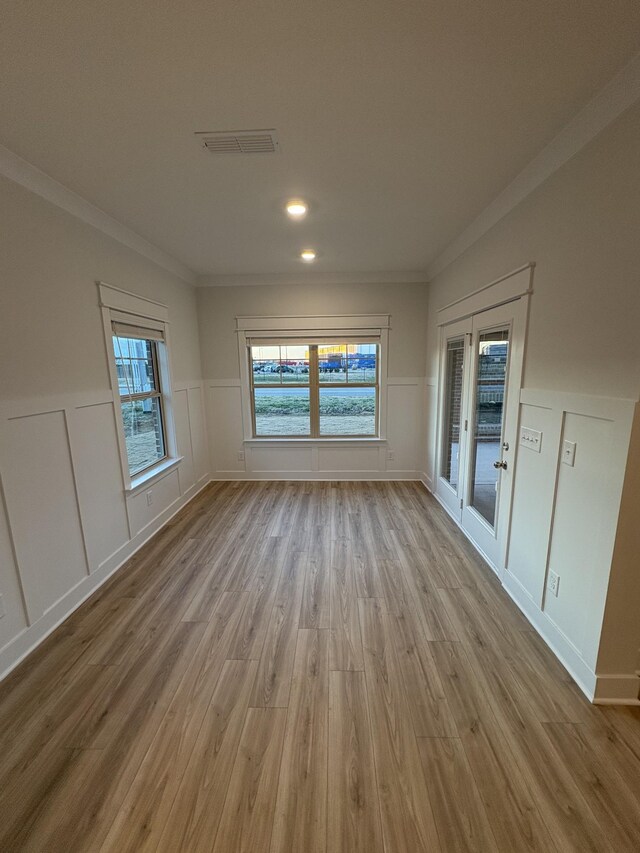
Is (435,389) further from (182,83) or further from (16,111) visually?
(16,111)

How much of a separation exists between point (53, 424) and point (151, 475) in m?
1.27

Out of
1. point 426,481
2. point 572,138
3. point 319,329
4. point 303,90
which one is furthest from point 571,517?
point 319,329

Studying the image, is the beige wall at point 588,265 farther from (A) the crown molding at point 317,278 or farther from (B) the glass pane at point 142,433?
(B) the glass pane at point 142,433

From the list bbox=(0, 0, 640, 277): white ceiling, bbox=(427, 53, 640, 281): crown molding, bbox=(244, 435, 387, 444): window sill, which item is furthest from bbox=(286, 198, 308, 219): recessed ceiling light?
bbox=(244, 435, 387, 444): window sill

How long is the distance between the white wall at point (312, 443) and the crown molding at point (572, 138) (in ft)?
5.65

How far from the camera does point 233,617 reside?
2.12 m

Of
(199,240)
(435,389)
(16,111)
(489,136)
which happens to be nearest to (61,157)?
(16,111)

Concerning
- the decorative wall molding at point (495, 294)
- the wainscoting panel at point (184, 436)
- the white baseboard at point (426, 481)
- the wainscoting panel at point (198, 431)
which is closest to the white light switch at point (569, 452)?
the decorative wall molding at point (495, 294)

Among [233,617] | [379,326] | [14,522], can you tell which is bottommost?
[233,617]

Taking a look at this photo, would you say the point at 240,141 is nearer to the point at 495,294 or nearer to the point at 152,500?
the point at 495,294

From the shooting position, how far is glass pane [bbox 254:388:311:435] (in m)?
4.68

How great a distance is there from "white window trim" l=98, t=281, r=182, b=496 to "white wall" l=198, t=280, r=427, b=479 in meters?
0.93

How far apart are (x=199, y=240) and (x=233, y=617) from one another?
3142 mm

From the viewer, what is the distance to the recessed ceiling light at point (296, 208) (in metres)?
2.34
